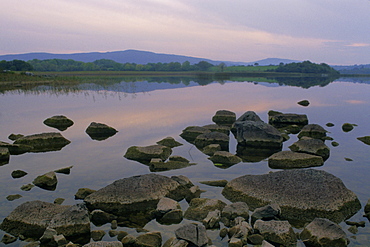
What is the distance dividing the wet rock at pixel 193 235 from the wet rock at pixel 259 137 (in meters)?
12.0

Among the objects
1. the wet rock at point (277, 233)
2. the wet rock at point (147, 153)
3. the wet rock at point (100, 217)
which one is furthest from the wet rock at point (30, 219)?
the wet rock at point (147, 153)

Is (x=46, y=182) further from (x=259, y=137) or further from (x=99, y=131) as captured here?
(x=259, y=137)

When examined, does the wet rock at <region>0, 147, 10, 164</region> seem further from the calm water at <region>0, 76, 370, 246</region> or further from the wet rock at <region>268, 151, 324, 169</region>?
the wet rock at <region>268, 151, 324, 169</region>

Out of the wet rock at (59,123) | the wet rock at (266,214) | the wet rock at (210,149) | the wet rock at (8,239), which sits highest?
the wet rock at (266,214)

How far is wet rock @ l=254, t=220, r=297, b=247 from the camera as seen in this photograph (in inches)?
324

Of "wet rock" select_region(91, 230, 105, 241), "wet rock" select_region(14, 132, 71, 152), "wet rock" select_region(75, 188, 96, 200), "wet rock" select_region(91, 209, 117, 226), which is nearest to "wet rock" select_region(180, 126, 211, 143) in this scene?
"wet rock" select_region(14, 132, 71, 152)

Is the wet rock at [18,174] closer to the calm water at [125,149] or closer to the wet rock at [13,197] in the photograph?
the calm water at [125,149]

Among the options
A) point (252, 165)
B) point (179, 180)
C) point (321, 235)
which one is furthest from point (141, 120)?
point (321, 235)

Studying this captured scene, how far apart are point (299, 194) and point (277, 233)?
269 cm

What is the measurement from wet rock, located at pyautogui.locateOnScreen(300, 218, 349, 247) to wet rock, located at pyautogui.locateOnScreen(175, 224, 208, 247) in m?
2.67

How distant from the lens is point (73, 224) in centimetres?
880

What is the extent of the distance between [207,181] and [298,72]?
189 m

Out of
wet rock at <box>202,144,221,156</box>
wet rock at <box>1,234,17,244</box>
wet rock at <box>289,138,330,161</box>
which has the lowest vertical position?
wet rock at <box>202,144,221,156</box>

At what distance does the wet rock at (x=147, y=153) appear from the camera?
1612 cm
